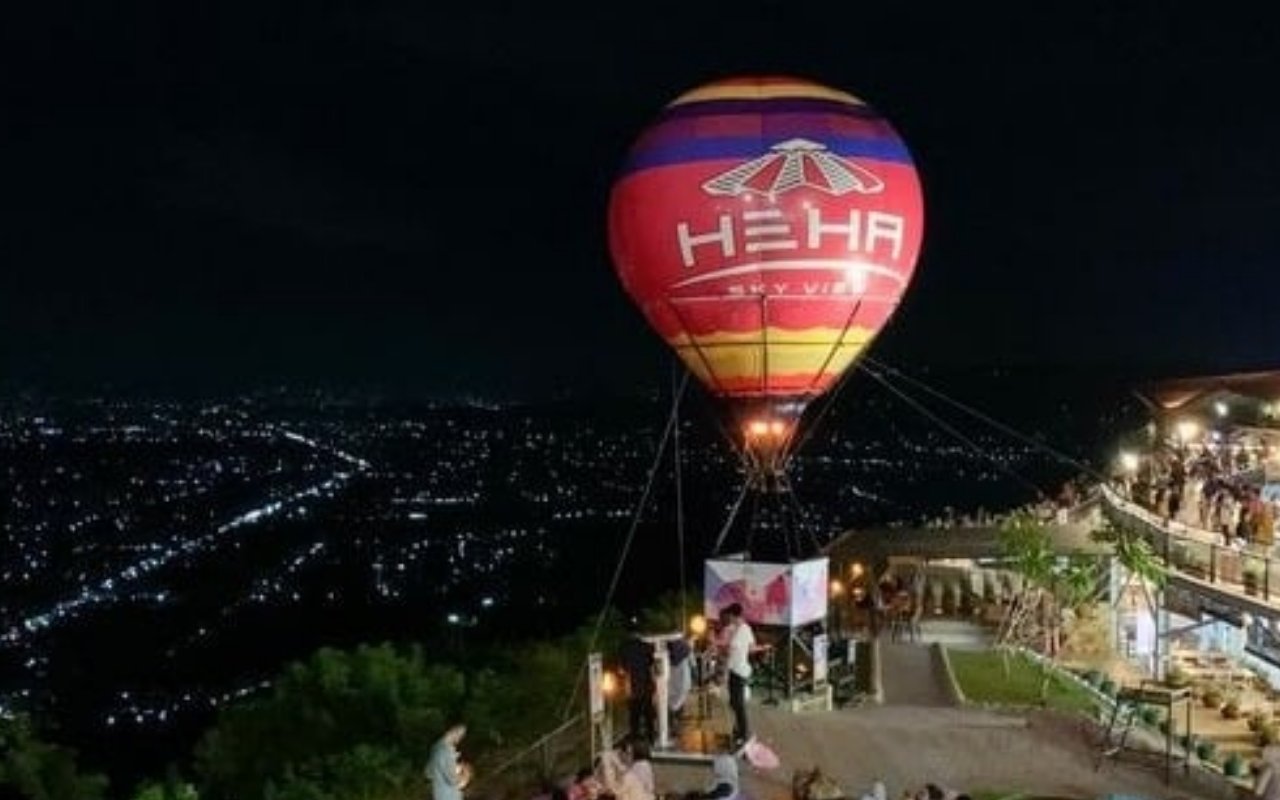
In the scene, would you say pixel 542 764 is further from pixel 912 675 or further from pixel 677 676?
pixel 912 675

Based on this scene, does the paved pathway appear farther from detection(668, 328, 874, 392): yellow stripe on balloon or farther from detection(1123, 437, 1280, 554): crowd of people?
detection(1123, 437, 1280, 554): crowd of people

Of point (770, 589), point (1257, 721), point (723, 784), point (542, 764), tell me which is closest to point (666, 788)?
point (723, 784)

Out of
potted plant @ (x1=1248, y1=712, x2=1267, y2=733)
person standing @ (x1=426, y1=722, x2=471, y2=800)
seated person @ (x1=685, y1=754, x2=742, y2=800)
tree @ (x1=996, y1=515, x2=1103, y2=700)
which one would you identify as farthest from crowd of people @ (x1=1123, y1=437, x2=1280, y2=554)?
person standing @ (x1=426, y1=722, x2=471, y2=800)

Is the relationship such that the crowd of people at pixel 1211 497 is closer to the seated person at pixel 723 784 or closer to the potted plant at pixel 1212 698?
the potted plant at pixel 1212 698

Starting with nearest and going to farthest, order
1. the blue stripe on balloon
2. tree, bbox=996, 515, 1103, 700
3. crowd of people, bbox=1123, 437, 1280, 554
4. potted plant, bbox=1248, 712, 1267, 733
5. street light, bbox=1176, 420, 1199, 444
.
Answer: the blue stripe on balloon, potted plant, bbox=1248, 712, 1267, 733, crowd of people, bbox=1123, 437, 1280, 554, tree, bbox=996, 515, 1103, 700, street light, bbox=1176, 420, 1199, 444

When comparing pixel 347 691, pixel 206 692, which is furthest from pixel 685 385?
pixel 206 692
